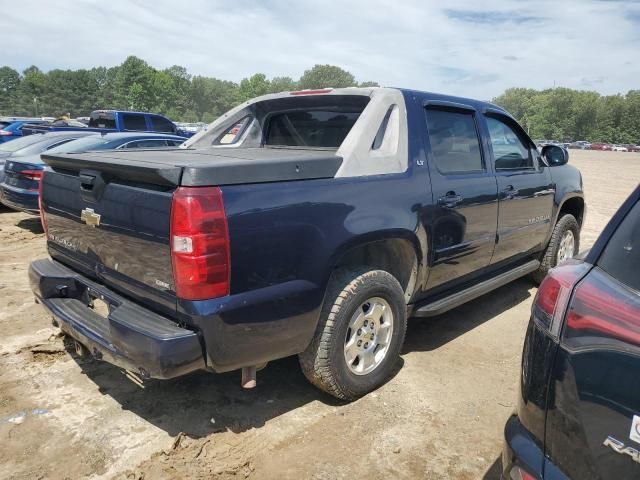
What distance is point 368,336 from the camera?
3.19 metres

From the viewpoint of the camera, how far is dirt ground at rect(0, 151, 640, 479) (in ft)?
8.36

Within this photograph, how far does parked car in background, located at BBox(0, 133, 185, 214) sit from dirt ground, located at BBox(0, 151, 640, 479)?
3.89m

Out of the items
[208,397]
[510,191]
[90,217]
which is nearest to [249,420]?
[208,397]

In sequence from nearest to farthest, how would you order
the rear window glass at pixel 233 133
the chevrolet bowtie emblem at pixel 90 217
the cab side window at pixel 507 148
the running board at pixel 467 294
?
the chevrolet bowtie emblem at pixel 90 217
the running board at pixel 467 294
the cab side window at pixel 507 148
the rear window glass at pixel 233 133

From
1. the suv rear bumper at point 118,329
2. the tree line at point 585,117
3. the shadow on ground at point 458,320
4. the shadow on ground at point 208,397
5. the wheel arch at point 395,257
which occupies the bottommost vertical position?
the shadow on ground at point 208,397

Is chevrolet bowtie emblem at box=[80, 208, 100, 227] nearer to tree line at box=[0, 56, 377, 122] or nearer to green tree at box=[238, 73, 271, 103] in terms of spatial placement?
tree line at box=[0, 56, 377, 122]

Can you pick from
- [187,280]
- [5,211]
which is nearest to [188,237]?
[187,280]

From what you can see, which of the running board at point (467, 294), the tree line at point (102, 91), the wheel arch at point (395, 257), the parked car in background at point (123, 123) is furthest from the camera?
the tree line at point (102, 91)

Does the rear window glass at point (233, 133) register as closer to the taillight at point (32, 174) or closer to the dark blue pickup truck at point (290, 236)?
the dark blue pickup truck at point (290, 236)

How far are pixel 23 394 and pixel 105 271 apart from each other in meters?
1.08

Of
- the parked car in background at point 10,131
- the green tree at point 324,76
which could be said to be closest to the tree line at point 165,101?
the green tree at point 324,76

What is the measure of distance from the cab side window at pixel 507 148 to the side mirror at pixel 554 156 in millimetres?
369

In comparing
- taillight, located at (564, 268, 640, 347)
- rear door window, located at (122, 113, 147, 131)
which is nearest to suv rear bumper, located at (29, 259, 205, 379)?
taillight, located at (564, 268, 640, 347)

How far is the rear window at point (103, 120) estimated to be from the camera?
13.8 meters
